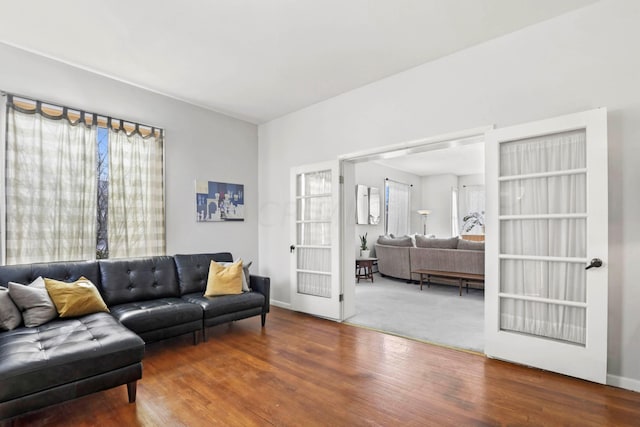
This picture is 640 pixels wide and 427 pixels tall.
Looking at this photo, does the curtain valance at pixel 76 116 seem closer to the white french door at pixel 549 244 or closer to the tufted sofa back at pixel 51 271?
the tufted sofa back at pixel 51 271

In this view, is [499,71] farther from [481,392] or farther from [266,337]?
[266,337]

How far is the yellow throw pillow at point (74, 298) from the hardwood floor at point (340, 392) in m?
0.68

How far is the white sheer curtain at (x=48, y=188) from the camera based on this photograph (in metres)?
2.92

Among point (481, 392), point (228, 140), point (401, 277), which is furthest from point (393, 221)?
point (481, 392)

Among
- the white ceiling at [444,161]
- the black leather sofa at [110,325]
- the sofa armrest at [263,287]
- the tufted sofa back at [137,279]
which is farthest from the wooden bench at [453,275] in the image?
the tufted sofa back at [137,279]

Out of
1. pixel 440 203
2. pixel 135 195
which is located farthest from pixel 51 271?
pixel 440 203

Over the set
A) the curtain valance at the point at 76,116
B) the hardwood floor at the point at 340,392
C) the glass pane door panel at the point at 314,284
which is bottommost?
the hardwood floor at the point at 340,392

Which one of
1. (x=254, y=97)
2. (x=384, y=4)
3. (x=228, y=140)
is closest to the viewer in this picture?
(x=384, y=4)

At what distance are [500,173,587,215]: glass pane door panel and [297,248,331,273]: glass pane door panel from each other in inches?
82.5

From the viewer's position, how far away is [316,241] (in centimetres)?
424

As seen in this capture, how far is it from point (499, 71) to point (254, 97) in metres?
2.77

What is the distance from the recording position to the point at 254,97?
161 inches

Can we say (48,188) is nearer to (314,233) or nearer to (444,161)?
(314,233)

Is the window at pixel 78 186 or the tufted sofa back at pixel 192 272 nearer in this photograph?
the window at pixel 78 186
